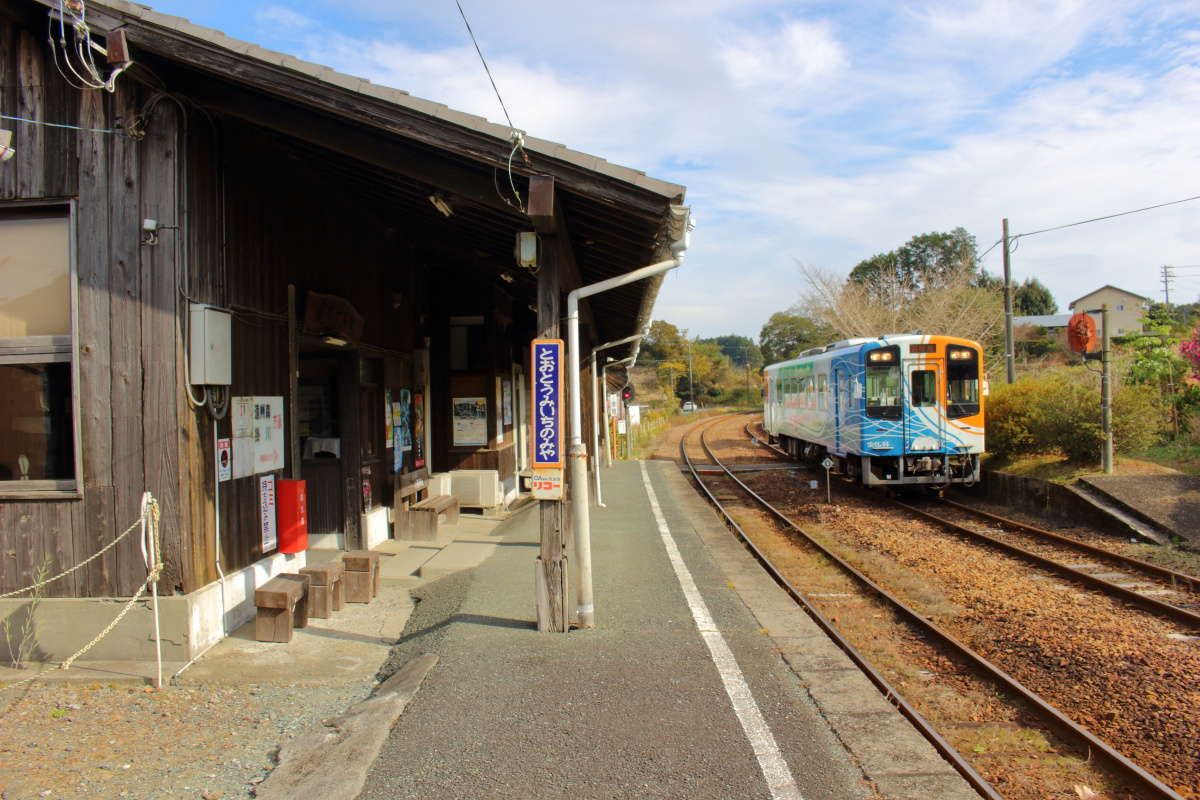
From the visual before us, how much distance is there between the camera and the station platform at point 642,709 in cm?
335

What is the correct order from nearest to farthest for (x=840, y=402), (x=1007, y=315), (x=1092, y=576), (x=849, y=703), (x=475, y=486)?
(x=849, y=703), (x=1092, y=576), (x=475, y=486), (x=840, y=402), (x=1007, y=315)

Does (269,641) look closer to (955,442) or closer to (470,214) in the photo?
(470,214)

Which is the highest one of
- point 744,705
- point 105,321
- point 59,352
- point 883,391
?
point 105,321

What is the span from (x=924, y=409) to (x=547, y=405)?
10058 millimetres

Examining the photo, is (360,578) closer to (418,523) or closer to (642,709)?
(418,523)

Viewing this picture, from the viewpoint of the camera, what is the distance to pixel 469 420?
10.8 meters

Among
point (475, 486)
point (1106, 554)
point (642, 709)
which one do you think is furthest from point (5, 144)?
point (1106, 554)

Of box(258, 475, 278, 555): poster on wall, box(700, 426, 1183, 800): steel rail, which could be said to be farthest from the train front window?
box(258, 475, 278, 555): poster on wall

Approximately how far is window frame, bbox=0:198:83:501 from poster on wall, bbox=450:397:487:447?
5984 millimetres

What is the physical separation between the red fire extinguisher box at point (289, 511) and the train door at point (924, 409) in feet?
34.3

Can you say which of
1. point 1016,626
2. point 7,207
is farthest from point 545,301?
point 1016,626

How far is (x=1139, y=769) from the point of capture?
3.94m

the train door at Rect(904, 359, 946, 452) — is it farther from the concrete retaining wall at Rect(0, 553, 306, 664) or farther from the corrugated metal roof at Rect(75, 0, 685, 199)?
the concrete retaining wall at Rect(0, 553, 306, 664)

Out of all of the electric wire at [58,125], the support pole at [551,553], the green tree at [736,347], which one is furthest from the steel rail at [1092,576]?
the green tree at [736,347]
